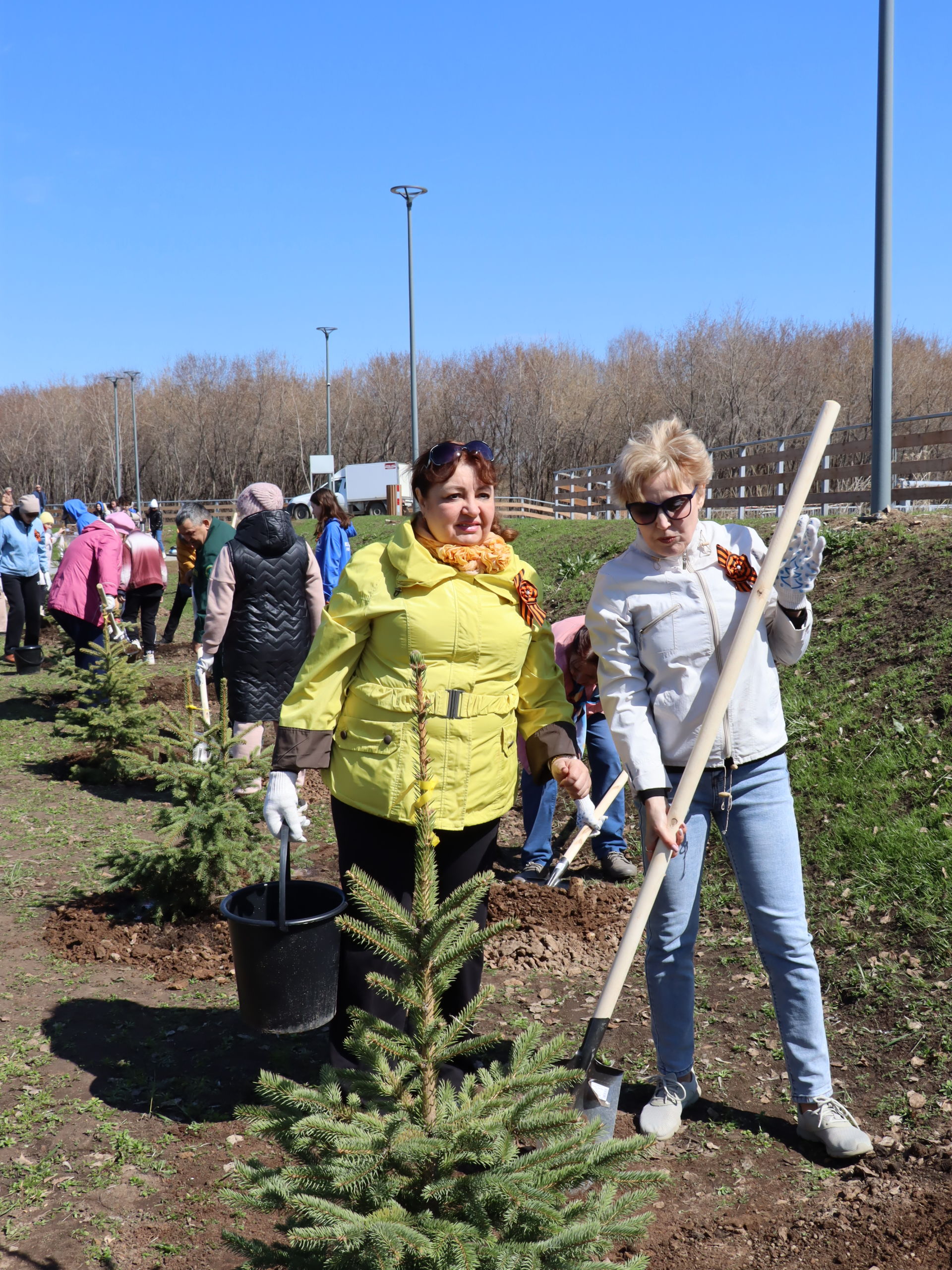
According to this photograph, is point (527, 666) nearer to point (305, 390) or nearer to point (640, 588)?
point (640, 588)

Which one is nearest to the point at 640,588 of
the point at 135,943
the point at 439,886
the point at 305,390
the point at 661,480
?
the point at 661,480

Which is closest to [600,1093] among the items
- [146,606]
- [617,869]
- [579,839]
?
[579,839]

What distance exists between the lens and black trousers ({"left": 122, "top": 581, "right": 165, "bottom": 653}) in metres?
11.1

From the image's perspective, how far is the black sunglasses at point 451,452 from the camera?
2820 millimetres

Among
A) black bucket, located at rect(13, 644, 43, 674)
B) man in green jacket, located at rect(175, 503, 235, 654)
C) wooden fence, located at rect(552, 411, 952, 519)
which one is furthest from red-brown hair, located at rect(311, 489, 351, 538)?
black bucket, located at rect(13, 644, 43, 674)

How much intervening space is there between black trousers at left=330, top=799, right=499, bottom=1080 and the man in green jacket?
18.7ft

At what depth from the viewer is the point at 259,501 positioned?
19.7 ft

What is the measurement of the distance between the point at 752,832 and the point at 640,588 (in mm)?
768

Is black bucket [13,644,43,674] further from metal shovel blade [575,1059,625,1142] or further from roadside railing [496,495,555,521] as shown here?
roadside railing [496,495,555,521]

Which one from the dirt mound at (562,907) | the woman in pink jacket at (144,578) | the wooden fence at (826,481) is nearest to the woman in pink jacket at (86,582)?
the woman in pink jacket at (144,578)

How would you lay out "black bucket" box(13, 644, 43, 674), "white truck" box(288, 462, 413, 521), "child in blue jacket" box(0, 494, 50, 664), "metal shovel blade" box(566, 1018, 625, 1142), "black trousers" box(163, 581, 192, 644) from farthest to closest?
"white truck" box(288, 462, 413, 521) → "black trousers" box(163, 581, 192, 644) → "black bucket" box(13, 644, 43, 674) → "child in blue jacket" box(0, 494, 50, 664) → "metal shovel blade" box(566, 1018, 625, 1142)

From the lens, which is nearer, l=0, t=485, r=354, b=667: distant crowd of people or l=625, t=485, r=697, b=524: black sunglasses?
l=625, t=485, r=697, b=524: black sunglasses

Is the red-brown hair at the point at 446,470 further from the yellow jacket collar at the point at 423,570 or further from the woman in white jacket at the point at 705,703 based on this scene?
the woman in white jacket at the point at 705,703

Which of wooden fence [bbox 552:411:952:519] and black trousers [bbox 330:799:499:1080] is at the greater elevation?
wooden fence [bbox 552:411:952:519]
